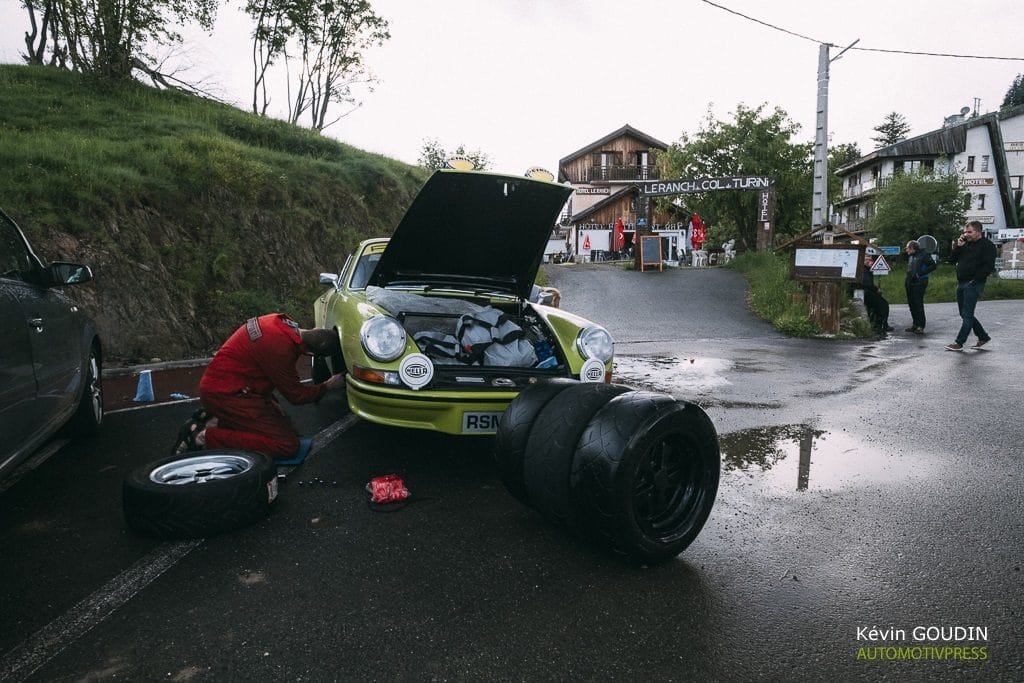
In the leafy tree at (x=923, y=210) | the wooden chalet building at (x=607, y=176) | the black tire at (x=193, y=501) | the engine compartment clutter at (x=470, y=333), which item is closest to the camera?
the black tire at (x=193, y=501)

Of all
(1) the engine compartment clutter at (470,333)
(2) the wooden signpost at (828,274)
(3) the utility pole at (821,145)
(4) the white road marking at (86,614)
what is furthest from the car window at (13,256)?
(3) the utility pole at (821,145)

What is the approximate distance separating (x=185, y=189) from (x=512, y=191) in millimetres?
8786

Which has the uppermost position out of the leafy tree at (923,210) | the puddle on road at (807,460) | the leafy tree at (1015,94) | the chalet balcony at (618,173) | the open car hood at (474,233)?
the leafy tree at (1015,94)

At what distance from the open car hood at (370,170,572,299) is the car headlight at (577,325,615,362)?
1.07 m

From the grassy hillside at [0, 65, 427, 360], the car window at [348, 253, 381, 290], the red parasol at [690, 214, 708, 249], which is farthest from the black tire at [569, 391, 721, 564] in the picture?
the red parasol at [690, 214, 708, 249]

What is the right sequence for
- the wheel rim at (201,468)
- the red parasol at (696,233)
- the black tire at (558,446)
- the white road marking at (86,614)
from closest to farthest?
Result: the white road marking at (86,614), the black tire at (558,446), the wheel rim at (201,468), the red parasol at (696,233)

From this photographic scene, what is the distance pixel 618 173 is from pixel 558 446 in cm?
4929

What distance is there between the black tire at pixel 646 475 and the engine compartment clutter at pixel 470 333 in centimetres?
158

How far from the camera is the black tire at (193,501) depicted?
9.73 feet

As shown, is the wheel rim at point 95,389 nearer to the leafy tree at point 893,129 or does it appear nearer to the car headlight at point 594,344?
the car headlight at point 594,344

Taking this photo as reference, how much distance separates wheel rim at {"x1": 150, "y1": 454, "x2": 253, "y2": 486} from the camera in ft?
10.8

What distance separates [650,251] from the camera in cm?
2211

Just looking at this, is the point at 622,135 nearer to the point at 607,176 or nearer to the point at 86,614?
the point at 607,176

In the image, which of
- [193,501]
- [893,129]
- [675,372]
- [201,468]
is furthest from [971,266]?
[893,129]
